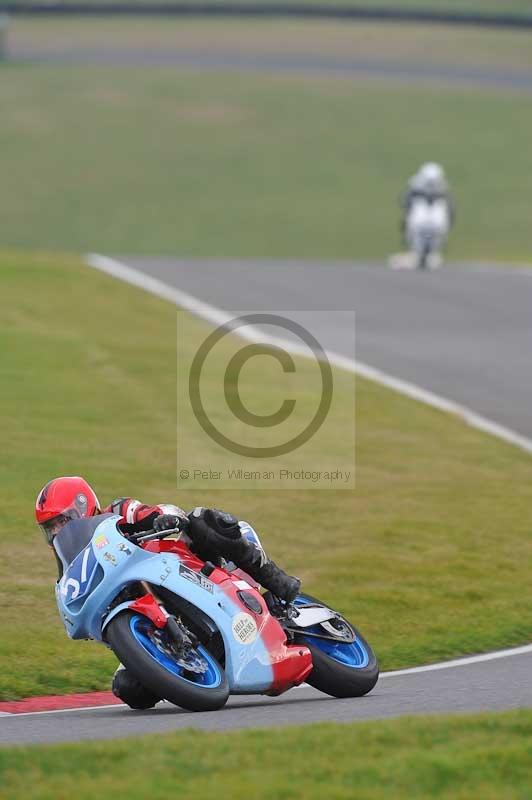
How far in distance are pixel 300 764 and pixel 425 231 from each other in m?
26.0

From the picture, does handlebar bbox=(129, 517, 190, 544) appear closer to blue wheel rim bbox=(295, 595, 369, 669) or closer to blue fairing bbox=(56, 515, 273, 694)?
blue fairing bbox=(56, 515, 273, 694)

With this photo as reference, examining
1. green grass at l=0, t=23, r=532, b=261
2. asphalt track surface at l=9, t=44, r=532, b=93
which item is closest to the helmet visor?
green grass at l=0, t=23, r=532, b=261

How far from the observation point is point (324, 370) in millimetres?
22078

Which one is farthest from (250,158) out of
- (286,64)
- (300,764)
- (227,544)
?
(300,764)

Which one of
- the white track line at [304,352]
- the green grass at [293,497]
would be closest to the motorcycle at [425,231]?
the white track line at [304,352]

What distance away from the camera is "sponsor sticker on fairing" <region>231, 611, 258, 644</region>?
8.00 m

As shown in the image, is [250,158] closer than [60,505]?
No

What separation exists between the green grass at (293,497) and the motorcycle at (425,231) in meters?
8.37

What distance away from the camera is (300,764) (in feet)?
20.5

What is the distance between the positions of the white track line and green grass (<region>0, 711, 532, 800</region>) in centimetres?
1207

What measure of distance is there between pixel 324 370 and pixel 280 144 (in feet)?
87.2

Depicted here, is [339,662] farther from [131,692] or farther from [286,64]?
[286,64]

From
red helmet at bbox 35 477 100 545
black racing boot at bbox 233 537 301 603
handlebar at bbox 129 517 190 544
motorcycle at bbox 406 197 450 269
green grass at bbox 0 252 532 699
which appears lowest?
green grass at bbox 0 252 532 699

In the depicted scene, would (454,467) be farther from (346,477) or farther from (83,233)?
(83,233)
